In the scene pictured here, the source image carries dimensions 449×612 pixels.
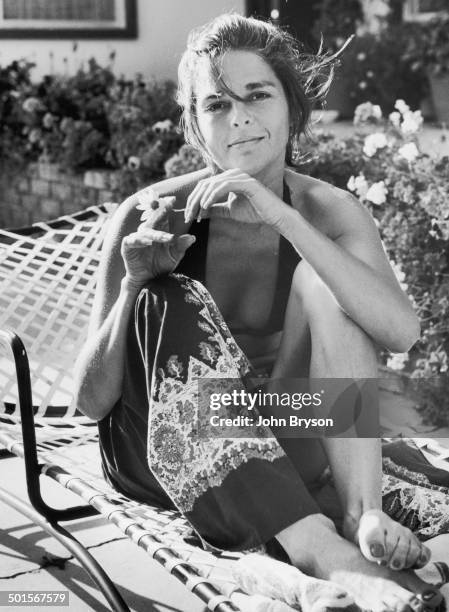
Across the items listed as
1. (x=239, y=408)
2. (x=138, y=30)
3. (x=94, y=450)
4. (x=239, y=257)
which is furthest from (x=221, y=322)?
(x=138, y=30)

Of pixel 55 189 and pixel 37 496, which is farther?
pixel 55 189

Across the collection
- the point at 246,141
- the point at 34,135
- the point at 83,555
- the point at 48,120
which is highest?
the point at 246,141

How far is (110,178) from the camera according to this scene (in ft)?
18.6

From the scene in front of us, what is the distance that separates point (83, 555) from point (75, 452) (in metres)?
0.44

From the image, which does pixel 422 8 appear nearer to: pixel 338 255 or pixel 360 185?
pixel 360 185

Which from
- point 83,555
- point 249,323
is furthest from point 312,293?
point 83,555

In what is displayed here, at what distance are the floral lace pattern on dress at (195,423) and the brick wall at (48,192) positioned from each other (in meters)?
3.68

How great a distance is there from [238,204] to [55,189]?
4.33 meters

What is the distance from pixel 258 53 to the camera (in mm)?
2092

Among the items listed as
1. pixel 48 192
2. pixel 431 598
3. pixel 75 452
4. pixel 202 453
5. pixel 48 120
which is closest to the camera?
pixel 431 598

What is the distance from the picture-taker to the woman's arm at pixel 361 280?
192 centimetres

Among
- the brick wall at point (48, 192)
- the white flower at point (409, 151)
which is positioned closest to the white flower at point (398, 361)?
the white flower at point (409, 151)

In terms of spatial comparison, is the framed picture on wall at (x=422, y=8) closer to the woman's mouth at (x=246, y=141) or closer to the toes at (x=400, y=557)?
the woman's mouth at (x=246, y=141)

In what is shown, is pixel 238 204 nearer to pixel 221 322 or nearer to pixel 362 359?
pixel 221 322
